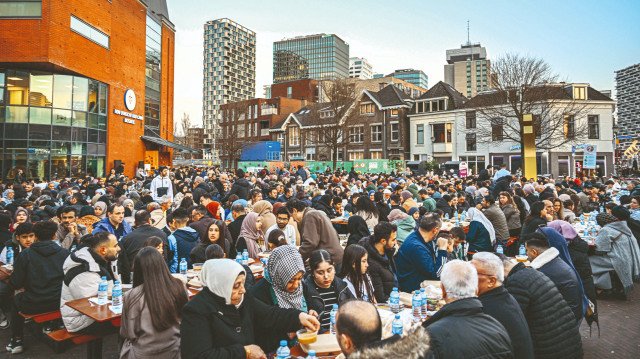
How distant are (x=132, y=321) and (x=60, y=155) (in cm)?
2602

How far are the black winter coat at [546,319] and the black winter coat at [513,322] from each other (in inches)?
20.9

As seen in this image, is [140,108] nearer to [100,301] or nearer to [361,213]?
[361,213]

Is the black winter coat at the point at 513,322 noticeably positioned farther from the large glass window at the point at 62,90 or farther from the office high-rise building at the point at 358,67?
the office high-rise building at the point at 358,67

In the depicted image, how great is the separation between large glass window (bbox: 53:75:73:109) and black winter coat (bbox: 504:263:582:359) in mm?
28320

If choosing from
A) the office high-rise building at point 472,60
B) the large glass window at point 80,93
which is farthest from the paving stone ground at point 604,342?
the office high-rise building at point 472,60

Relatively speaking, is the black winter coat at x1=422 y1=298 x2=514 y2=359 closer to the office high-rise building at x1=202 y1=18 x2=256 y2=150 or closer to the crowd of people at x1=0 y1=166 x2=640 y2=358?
the crowd of people at x1=0 y1=166 x2=640 y2=358

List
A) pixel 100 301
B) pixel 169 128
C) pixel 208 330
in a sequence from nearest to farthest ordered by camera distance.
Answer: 1. pixel 208 330
2. pixel 100 301
3. pixel 169 128

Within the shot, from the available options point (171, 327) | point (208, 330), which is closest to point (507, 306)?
point (208, 330)

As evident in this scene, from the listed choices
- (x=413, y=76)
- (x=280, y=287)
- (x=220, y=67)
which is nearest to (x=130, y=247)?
(x=280, y=287)

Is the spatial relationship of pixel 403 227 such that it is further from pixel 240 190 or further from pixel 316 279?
pixel 240 190

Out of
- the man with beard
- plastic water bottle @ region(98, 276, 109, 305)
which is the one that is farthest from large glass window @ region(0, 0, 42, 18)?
plastic water bottle @ region(98, 276, 109, 305)

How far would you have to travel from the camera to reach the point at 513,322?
3221 mm

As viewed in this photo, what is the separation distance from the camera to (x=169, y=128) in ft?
131

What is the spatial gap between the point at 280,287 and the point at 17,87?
27128mm
